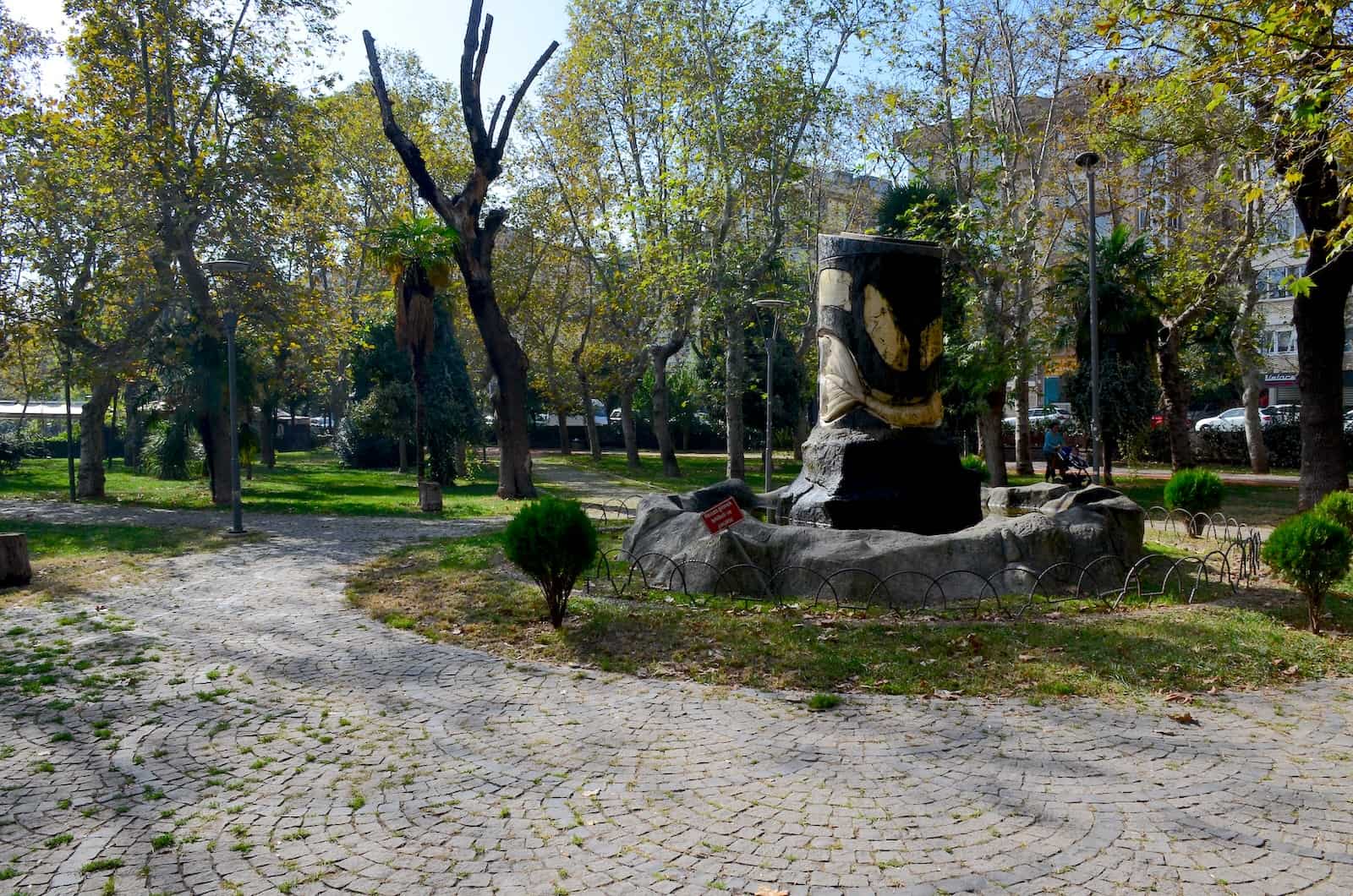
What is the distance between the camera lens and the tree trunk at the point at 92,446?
20.5 meters

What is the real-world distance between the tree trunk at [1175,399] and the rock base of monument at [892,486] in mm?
14740

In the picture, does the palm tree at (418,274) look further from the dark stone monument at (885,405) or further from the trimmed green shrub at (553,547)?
the trimmed green shrub at (553,547)

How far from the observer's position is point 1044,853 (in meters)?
3.81

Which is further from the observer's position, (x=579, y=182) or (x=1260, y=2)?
(x=579, y=182)

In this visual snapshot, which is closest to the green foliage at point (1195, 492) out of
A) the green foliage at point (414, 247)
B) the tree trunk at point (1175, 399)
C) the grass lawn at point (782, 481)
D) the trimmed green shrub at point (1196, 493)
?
the trimmed green shrub at point (1196, 493)

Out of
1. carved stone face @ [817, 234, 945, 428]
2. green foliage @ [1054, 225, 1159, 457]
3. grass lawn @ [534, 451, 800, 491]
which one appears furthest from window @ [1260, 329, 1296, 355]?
carved stone face @ [817, 234, 945, 428]

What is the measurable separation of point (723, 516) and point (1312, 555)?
5052 millimetres

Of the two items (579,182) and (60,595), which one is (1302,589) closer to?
(60,595)

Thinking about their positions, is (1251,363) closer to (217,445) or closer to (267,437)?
(217,445)

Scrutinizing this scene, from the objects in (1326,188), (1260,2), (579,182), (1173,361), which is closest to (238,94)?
(579,182)

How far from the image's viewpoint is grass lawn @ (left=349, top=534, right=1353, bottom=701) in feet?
20.6

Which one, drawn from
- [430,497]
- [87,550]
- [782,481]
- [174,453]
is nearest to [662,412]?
[782,481]

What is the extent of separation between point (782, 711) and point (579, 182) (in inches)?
963

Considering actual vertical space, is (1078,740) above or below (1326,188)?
below
